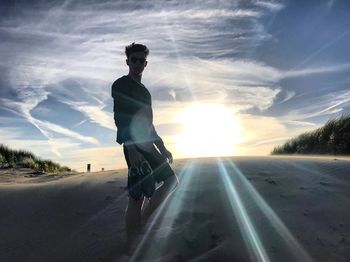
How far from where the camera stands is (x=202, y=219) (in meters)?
4.68

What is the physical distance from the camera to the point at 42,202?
565 centimetres

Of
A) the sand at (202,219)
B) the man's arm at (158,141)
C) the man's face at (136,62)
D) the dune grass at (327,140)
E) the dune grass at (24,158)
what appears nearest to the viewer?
the sand at (202,219)

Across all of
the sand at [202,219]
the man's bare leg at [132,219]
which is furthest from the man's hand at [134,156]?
the sand at [202,219]

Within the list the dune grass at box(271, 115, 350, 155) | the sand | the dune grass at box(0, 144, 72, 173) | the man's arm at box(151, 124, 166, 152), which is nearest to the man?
the man's arm at box(151, 124, 166, 152)

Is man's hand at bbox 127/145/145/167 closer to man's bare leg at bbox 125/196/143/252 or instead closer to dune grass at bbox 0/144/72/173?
man's bare leg at bbox 125/196/143/252

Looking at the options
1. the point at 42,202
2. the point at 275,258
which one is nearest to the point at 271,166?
the point at 275,258

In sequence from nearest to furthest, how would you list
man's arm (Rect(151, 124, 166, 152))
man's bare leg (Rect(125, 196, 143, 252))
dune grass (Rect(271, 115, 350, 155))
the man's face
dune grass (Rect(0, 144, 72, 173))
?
man's bare leg (Rect(125, 196, 143, 252)), the man's face, man's arm (Rect(151, 124, 166, 152)), dune grass (Rect(271, 115, 350, 155)), dune grass (Rect(0, 144, 72, 173))

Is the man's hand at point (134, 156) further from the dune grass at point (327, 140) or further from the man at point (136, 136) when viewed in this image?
the dune grass at point (327, 140)

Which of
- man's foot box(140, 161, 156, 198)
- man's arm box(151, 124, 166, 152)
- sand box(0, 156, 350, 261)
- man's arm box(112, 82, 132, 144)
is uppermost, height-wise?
man's arm box(112, 82, 132, 144)

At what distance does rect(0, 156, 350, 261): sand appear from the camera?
4164mm

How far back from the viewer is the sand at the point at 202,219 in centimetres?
416

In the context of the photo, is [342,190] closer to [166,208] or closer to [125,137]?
[166,208]

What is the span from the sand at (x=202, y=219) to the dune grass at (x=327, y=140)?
486 cm

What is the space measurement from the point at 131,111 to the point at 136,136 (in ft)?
0.76
